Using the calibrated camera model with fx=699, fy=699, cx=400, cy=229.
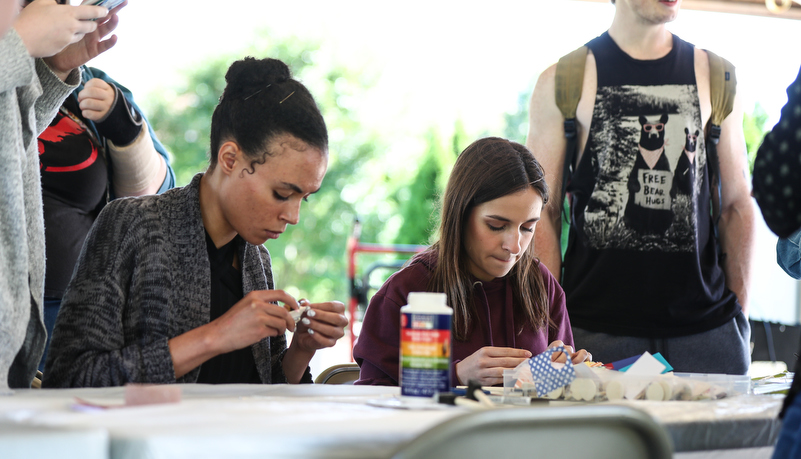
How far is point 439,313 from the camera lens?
1.11 meters

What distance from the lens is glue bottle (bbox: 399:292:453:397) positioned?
1110mm

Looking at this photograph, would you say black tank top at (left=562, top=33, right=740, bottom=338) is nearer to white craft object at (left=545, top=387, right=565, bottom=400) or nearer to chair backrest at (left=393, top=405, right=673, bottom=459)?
white craft object at (left=545, top=387, right=565, bottom=400)

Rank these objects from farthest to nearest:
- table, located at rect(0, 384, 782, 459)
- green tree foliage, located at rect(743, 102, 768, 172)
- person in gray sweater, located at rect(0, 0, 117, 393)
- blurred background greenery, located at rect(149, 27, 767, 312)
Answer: blurred background greenery, located at rect(149, 27, 767, 312)
green tree foliage, located at rect(743, 102, 768, 172)
person in gray sweater, located at rect(0, 0, 117, 393)
table, located at rect(0, 384, 782, 459)

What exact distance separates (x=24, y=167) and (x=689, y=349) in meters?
1.89

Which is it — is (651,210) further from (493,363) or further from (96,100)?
(96,100)

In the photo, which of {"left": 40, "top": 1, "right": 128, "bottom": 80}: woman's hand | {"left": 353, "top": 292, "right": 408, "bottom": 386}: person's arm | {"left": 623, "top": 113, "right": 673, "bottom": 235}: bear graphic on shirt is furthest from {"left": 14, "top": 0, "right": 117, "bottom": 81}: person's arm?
{"left": 623, "top": 113, "right": 673, "bottom": 235}: bear graphic on shirt

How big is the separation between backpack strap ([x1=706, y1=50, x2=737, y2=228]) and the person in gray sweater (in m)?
1.85

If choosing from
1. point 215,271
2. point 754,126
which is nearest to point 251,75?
point 215,271

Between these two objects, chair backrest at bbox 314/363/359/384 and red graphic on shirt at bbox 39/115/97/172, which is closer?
red graphic on shirt at bbox 39/115/97/172

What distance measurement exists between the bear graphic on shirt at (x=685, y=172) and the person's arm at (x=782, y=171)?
4.17 feet

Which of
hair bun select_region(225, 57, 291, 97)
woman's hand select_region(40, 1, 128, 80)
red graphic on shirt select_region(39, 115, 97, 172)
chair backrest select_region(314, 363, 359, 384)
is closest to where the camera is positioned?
woman's hand select_region(40, 1, 128, 80)

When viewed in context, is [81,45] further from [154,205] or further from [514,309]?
[514,309]

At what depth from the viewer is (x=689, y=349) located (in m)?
2.18

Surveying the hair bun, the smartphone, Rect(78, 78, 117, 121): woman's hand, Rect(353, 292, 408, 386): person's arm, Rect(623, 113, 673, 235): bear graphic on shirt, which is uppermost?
the smartphone
